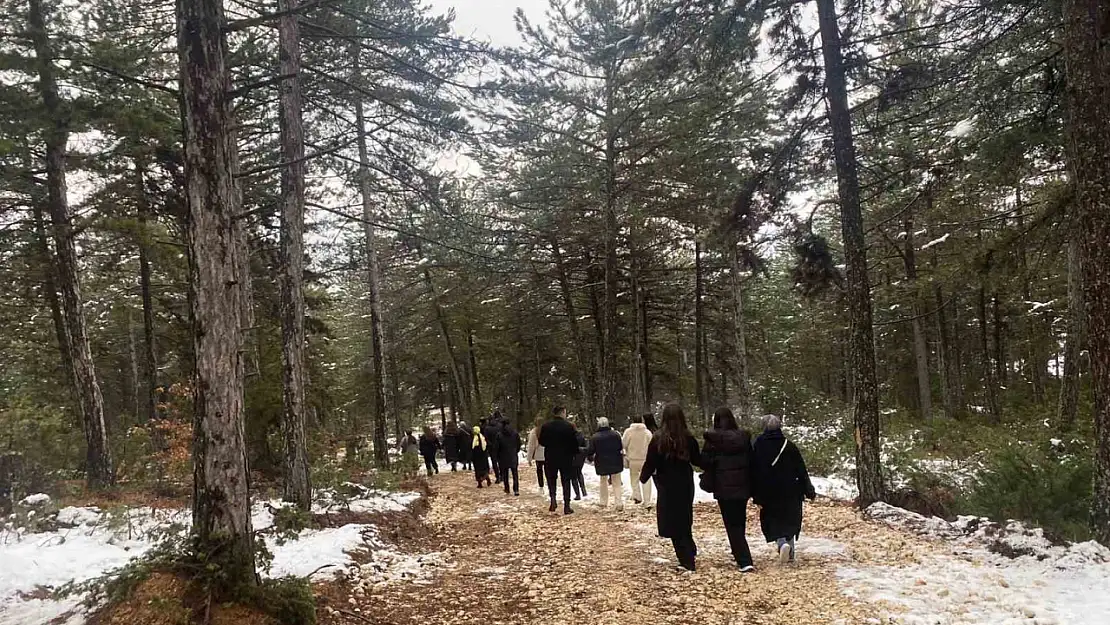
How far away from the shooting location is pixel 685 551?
7.29 metres

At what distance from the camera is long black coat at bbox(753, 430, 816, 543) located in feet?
23.6

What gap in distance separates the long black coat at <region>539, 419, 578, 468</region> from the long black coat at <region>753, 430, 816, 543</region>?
14.9 ft

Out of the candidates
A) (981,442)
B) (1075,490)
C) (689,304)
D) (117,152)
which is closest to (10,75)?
(117,152)

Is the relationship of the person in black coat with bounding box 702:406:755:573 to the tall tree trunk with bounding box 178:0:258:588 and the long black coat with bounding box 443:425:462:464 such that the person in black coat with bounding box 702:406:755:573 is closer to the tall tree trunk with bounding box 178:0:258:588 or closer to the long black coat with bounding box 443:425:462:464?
the tall tree trunk with bounding box 178:0:258:588

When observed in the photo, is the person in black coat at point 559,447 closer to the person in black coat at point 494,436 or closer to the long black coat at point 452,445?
the person in black coat at point 494,436

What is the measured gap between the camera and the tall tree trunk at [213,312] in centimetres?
502

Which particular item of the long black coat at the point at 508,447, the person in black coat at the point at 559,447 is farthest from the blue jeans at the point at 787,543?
the long black coat at the point at 508,447

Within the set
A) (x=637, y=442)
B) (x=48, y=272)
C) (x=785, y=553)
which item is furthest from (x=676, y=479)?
(x=48, y=272)

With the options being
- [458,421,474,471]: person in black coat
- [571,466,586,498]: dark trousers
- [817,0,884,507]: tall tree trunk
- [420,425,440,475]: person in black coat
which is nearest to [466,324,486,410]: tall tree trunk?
[458,421,474,471]: person in black coat

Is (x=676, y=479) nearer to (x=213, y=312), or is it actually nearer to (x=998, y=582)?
(x=998, y=582)

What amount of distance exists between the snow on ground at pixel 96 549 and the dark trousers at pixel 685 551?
3313 millimetres

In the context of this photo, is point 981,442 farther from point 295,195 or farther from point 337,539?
point 295,195

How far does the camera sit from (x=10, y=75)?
1206cm

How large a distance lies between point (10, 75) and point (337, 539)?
11.5 metres
